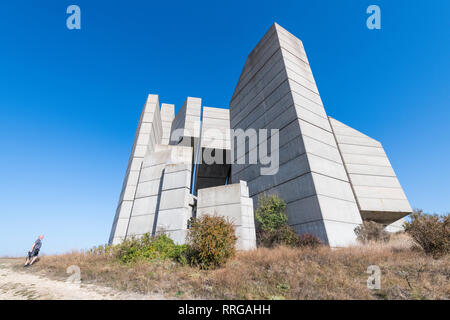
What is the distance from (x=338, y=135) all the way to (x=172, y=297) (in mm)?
19984

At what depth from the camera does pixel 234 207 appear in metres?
12.6

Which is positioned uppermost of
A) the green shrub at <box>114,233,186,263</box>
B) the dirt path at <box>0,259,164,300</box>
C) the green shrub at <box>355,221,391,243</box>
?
the green shrub at <box>355,221,391,243</box>

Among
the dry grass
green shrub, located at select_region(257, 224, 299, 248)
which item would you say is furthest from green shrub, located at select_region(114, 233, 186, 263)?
green shrub, located at select_region(257, 224, 299, 248)

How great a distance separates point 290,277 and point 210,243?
311 centimetres

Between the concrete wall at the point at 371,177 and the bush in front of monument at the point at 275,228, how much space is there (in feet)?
21.9

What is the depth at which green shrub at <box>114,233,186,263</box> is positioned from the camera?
27.5 feet

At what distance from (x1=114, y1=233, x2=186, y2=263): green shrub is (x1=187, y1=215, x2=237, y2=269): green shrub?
2.22 ft

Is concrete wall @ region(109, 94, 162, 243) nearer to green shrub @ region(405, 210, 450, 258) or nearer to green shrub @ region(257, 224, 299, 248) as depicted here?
green shrub @ region(257, 224, 299, 248)

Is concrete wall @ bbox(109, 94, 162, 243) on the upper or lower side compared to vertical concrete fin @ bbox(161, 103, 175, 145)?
lower

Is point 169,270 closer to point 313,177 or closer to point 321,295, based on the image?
point 321,295

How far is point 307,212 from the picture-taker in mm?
12570

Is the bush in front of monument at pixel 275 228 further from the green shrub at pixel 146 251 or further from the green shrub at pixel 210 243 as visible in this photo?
the green shrub at pixel 146 251

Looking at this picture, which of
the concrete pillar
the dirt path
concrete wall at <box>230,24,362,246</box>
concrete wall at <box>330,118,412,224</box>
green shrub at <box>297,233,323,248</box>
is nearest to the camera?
the dirt path

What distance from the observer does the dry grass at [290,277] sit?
4754 mm
